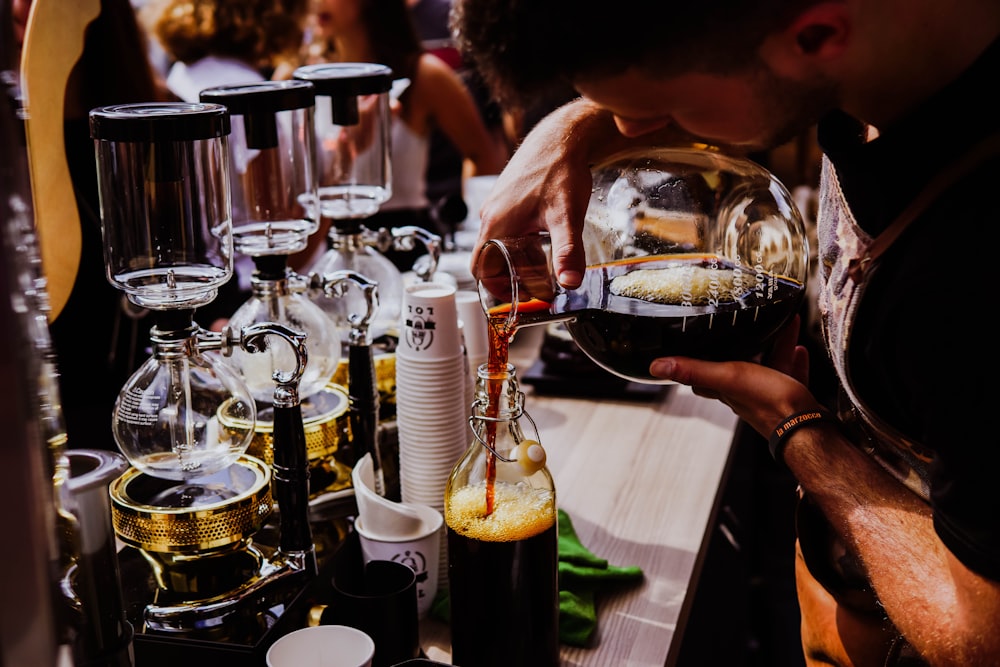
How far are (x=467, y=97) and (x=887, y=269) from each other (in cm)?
301

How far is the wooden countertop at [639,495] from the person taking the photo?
4.08 feet

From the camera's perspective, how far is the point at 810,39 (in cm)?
85

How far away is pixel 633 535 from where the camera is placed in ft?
4.86

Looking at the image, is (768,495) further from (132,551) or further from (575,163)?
(132,551)

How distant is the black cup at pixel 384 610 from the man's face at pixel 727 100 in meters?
0.58

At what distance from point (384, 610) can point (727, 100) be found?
65 cm

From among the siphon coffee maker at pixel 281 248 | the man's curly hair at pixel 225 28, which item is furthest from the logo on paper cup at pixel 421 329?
the man's curly hair at pixel 225 28

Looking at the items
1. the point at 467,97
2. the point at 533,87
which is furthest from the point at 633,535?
the point at 467,97

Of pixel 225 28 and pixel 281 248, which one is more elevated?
pixel 225 28

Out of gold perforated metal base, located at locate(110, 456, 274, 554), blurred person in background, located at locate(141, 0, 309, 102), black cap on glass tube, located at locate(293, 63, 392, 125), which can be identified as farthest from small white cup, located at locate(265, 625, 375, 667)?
blurred person in background, located at locate(141, 0, 309, 102)

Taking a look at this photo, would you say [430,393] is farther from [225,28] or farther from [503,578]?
[225,28]

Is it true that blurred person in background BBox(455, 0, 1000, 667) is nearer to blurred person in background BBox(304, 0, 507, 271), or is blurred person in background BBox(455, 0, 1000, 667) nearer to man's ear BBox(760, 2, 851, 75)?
man's ear BBox(760, 2, 851, 75)

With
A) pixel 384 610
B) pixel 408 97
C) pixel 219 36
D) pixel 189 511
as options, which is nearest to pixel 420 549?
pixel 384 610

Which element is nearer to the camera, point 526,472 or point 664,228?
point 526,472
